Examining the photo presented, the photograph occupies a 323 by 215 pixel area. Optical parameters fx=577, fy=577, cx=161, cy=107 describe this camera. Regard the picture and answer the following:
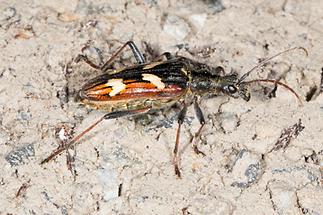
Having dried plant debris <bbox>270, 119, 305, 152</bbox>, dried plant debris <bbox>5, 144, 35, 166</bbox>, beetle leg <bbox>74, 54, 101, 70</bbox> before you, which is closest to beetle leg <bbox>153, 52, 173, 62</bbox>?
beetle leg <bbox>74, 54, 101, 70</bbox>

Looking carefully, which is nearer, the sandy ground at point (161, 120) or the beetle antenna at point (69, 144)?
the sandy ground at point (161, 120)

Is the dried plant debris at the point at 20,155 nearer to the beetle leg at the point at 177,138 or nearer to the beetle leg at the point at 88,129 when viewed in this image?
the beetle leg at the point at 88,129

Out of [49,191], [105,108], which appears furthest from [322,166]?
[49,191]

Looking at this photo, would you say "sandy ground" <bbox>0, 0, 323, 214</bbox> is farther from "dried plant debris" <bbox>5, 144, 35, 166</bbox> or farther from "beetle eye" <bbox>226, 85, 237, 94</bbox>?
"beetle eye" <bbox>226, 85, 237, 94</bbox>

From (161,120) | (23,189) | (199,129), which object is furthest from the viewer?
(161,120)

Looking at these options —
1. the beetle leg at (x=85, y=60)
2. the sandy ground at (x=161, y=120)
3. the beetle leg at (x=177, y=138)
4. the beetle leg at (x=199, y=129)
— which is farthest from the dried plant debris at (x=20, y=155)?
the beetle leg at (x=199, y=129)

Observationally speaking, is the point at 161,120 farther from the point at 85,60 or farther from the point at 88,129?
the point at 85,60

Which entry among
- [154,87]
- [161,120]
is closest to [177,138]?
[161,120]
